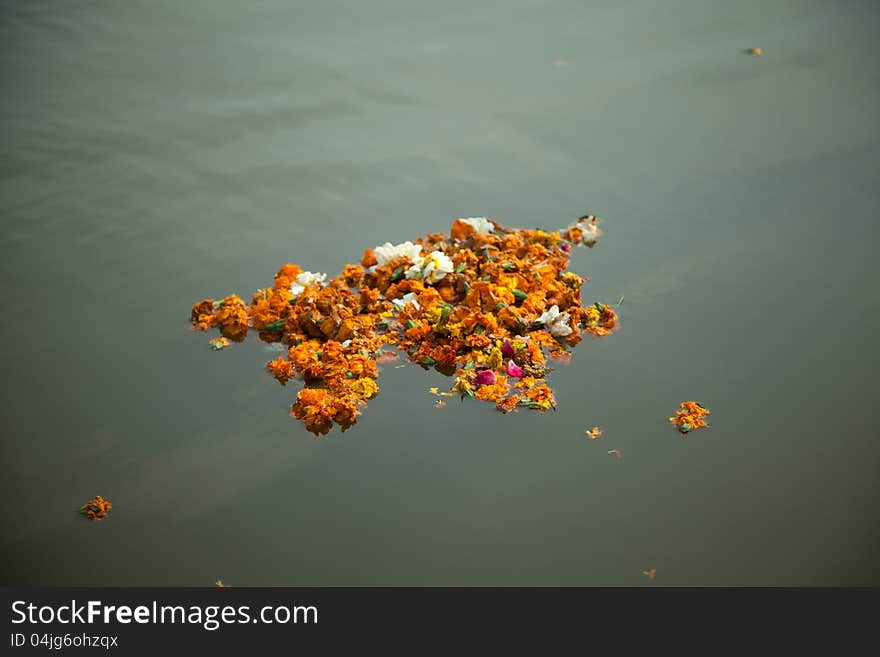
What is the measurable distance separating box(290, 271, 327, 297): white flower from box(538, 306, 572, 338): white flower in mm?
816

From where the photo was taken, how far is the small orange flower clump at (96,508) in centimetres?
254

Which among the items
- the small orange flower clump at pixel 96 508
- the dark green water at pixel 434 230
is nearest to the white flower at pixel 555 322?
the dark green water at pixel 434 230

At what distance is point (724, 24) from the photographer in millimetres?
5551

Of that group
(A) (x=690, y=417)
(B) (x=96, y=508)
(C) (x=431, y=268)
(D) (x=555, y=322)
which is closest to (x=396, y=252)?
(C) (x=431, y=268)

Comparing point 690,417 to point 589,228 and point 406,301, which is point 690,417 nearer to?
point 406,301

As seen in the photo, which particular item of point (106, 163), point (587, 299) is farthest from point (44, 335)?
point (587, 299)

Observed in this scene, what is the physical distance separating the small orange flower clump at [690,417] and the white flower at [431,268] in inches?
37.3

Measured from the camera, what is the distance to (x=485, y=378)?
2963mm

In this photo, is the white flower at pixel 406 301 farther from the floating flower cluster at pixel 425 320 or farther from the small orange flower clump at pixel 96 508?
the small orange flower clump at pixel 96 508

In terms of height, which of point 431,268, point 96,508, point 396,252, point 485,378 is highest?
point 396,252

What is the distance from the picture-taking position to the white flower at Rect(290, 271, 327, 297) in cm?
330

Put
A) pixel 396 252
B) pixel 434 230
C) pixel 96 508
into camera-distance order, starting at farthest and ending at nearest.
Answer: pixel 434 230 → pixel 396 252 → pixel 96 508

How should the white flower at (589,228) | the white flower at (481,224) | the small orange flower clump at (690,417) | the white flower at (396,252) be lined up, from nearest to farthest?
the small orange flower clump at (690,417), the white flower at (396,252), the white flower at (481,224), the white flower at (589,228)

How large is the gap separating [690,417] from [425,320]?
3.01 feet
